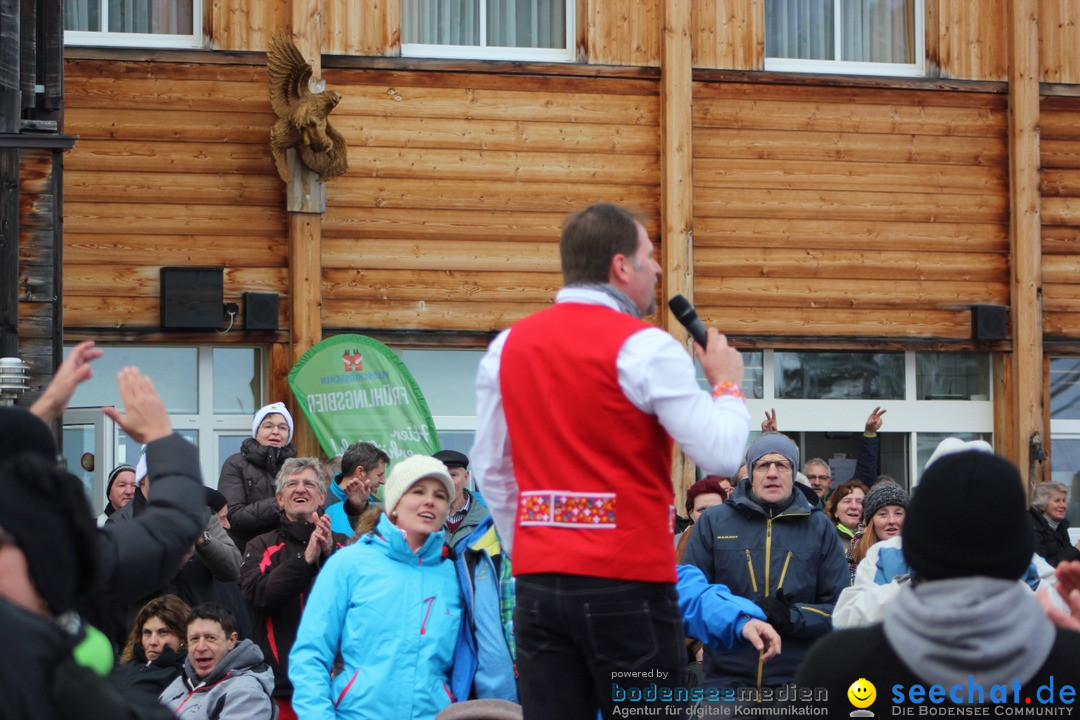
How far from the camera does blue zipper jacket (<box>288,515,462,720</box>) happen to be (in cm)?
587

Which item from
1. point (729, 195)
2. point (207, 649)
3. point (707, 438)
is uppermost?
point (729, 195)

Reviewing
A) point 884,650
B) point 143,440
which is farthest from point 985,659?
point 143,440

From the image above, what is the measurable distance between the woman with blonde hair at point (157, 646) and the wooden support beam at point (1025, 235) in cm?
866

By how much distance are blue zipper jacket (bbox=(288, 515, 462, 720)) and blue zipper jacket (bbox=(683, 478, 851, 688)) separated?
128 cm

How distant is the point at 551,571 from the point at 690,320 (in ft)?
2.66

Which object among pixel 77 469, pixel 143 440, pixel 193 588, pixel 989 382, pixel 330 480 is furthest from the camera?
pixel 989 382

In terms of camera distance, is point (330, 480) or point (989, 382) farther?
point (989, 382)

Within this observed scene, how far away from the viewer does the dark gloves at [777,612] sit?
6488 mm

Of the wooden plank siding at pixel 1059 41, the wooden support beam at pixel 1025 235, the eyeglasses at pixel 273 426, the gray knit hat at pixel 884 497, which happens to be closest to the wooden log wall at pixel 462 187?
the eyeglasses at pixel 273 426

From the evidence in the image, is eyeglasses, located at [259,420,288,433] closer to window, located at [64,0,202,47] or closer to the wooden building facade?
the wooden building facade

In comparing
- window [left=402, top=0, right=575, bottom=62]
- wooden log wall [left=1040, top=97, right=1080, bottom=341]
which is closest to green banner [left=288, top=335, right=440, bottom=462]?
window [left=402, top=0, right=575, bottom=62]

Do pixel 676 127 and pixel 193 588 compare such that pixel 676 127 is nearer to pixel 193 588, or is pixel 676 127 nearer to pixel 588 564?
pixel 193 588

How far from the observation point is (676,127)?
42.4ft

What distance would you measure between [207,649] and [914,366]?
858 cm
